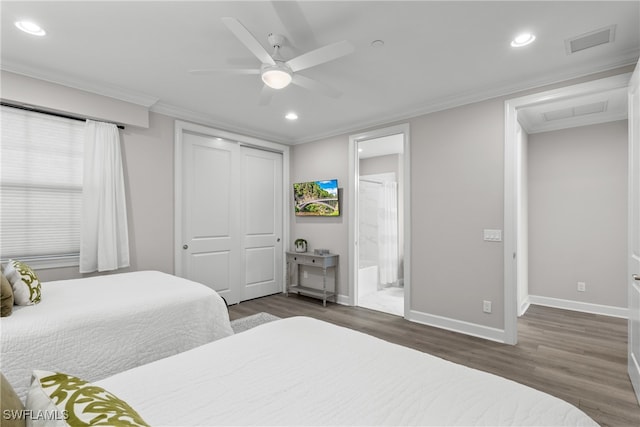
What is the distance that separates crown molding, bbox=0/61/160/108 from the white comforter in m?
3.04

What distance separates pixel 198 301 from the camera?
2.34 meters

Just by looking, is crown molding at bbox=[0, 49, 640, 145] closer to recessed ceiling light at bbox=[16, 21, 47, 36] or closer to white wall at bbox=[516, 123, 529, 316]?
recessed ceiling light at bbox=[16, 21, 47, 36]

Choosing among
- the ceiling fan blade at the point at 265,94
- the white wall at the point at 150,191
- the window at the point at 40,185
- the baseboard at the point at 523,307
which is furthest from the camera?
the baseboard at the point at 523,307

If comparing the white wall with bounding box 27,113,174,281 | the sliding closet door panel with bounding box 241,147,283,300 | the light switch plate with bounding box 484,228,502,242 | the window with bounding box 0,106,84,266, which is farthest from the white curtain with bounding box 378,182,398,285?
the window with bounding box 0,106,84,266

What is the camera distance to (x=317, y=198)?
16.0 ft

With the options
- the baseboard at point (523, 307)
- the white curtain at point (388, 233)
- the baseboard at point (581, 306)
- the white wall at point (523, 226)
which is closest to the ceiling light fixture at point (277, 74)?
the white wall at point (523, 226)

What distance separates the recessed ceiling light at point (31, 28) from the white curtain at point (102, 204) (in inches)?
39.7

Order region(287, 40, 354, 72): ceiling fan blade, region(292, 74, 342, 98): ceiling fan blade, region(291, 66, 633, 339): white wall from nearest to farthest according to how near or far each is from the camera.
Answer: region(287, 40, 354, 72): ceiling fan blade, region(292, 74, 342, 98): ceiling fan blade, region(291, 66, 633, 339): white wall

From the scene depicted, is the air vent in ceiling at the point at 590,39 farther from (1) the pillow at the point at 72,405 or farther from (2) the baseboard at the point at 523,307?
(1) the pillow at the point at 72,405

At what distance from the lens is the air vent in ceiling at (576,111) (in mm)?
3711

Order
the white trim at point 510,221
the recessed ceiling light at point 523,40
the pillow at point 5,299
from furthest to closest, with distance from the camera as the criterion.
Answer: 1. the white trim at point 510,221
2. the recessed ceiling light at point 523,40
3. the pillow at point 5,299

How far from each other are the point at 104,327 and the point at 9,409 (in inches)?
58.0

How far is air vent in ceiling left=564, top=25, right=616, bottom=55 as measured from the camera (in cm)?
224

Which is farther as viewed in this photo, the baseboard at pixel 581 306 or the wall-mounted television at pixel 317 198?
the wall-mounted television at pixel 317 198
